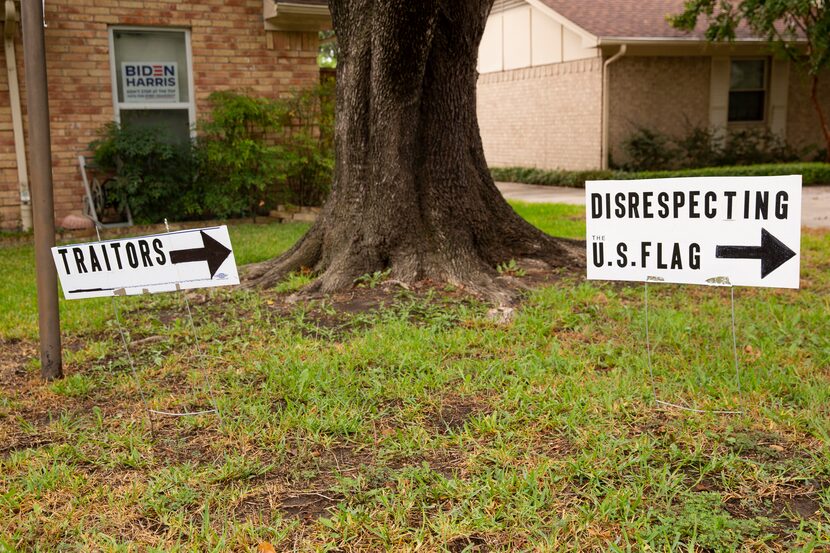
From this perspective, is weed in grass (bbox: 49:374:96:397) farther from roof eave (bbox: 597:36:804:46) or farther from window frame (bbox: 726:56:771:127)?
window frame (bbox: 726:56:771:127)

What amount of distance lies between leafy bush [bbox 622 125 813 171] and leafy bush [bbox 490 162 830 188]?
2.04ft

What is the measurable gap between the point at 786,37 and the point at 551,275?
578 inches

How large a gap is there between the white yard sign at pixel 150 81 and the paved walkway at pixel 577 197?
22.1ft

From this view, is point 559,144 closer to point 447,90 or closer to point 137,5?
point 137,5

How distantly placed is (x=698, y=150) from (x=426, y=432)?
16.2m

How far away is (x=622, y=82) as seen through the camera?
18.1 m

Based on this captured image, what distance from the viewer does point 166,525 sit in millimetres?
3094

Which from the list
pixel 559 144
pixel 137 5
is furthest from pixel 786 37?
pixel 137 5

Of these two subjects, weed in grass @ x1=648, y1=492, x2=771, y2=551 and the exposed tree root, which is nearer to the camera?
weed in grass @ x1=648, y1=492, x2=771, y2=551

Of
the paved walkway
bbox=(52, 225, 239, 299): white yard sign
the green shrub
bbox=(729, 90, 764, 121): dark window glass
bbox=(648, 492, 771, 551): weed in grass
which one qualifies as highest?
bbox=(729, 90, 764, 121): dark window glass

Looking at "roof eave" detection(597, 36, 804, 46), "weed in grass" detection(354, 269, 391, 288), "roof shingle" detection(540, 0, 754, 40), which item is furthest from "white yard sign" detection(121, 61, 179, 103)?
"roof shingle" detection(540, 0, 754, 40)

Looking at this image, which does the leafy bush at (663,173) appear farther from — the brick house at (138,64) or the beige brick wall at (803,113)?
the brick house at (138,64)

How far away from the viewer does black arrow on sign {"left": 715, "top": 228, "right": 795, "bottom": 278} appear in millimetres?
3723

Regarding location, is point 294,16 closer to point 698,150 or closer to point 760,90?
point 698,150
